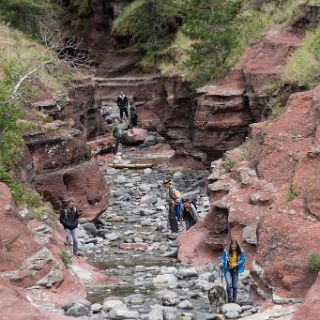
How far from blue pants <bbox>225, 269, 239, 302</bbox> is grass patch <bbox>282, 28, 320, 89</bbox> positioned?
10.8 meters

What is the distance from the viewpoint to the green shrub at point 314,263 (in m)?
12.1

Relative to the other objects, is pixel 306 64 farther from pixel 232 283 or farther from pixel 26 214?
pixel 232 283

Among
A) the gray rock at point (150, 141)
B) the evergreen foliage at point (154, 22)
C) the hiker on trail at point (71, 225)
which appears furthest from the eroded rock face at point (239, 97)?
the evergreen foliage at point (154, 22)

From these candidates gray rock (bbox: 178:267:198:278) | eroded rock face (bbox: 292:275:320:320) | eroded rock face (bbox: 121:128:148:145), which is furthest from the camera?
eroded rock face (bbox: 121:128:148:145)

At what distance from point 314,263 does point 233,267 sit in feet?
5.71

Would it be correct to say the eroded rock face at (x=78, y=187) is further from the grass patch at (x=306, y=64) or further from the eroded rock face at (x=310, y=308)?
the eroded rock face at (x=310, y=308)

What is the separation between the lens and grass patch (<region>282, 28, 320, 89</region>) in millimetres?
22781

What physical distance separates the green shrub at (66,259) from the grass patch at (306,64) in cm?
1053

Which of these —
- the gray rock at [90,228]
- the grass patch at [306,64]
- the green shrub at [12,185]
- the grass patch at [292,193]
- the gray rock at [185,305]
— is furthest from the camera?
the grass patch at [306,64]

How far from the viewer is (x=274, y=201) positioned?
1595cm

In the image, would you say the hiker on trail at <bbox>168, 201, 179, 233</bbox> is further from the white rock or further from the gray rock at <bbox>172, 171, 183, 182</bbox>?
the gray rock at <bbox>172, 171, 183, 182</bbox>

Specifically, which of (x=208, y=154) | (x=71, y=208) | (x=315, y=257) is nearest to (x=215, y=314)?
(x=315, y=257)

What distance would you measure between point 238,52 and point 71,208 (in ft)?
44.5

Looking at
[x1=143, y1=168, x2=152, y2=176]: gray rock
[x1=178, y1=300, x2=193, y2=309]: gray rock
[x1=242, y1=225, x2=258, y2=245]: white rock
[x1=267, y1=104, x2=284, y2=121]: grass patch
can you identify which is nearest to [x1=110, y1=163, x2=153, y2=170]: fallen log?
[x1=143, y1=168, x2=152, y2=176]: gray rock
